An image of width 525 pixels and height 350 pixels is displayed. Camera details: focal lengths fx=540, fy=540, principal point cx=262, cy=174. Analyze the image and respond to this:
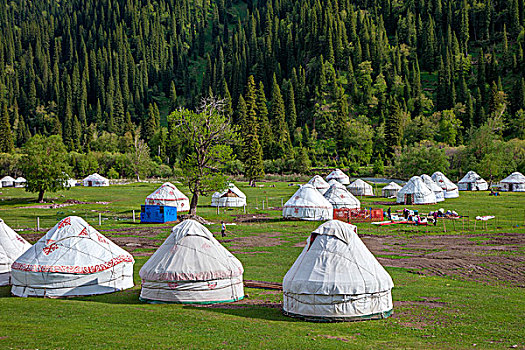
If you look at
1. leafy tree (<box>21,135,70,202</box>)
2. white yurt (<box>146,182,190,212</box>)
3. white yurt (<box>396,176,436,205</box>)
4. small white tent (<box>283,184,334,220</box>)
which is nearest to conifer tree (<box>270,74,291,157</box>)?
white yurt (<box>396,176,436,205</box>)

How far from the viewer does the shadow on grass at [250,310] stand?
52.3 ft

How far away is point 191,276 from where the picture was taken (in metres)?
17.9

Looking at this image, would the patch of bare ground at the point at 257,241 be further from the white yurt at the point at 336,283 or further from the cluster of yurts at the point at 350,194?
the white yurt at the point at 336,283

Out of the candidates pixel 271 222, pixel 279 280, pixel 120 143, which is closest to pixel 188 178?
pixel 271 222

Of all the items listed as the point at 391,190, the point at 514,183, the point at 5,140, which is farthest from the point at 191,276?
the point at 5,140

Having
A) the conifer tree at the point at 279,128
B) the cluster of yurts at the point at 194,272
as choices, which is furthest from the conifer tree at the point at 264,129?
the cluster of yurts at the point at 194,272

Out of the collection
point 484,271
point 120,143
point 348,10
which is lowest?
point 484,271

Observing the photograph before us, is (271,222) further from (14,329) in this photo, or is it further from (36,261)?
(14,329)

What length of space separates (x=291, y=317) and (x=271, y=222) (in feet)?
95.5

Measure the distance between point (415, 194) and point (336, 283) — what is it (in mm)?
47669

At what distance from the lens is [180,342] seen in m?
13.1

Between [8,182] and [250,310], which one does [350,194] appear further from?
[8,182]

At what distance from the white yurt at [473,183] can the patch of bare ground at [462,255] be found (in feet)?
157

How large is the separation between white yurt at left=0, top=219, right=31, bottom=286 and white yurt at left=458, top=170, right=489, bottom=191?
7131cm
